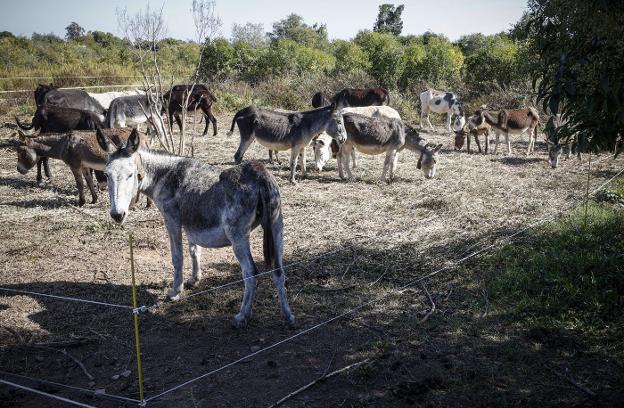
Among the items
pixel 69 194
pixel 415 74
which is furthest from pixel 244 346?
pixel 415 74

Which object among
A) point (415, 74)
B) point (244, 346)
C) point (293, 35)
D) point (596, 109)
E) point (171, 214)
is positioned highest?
point (293, 35)

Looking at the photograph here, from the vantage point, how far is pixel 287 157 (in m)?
15.8

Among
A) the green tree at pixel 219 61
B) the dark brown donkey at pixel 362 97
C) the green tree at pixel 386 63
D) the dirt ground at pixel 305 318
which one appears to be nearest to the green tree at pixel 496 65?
the green tree at pixel 386 63

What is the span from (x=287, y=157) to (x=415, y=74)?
1445cm

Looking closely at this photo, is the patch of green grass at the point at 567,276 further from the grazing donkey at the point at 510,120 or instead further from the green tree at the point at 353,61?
the green tree at the point at 353,61

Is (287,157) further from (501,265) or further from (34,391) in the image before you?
(34,391)

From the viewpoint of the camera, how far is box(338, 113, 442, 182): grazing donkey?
1246 cm

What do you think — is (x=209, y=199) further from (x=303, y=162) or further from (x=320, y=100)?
(x=320, y=100)

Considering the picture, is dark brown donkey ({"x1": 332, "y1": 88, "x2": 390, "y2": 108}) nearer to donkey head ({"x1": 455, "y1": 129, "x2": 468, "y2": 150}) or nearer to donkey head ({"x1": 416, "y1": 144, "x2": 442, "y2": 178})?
donkey head ({"x1": 455, "y1": 129, "x2": 468, "y2": 150})

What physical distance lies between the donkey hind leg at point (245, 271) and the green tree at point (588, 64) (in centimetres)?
328

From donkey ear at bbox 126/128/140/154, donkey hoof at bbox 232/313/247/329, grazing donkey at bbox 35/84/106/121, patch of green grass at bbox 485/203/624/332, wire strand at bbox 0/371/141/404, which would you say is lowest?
wire strand at bbox 0/371/141/404

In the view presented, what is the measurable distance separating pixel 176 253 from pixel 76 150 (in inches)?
219

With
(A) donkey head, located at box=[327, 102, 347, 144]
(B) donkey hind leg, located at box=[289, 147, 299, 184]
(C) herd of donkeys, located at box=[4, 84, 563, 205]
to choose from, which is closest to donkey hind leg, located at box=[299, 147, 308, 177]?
(C) herd of donkeys, located at box=[4, 84, 563, 205]

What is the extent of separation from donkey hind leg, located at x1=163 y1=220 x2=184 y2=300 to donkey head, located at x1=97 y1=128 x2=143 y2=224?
553 mm
